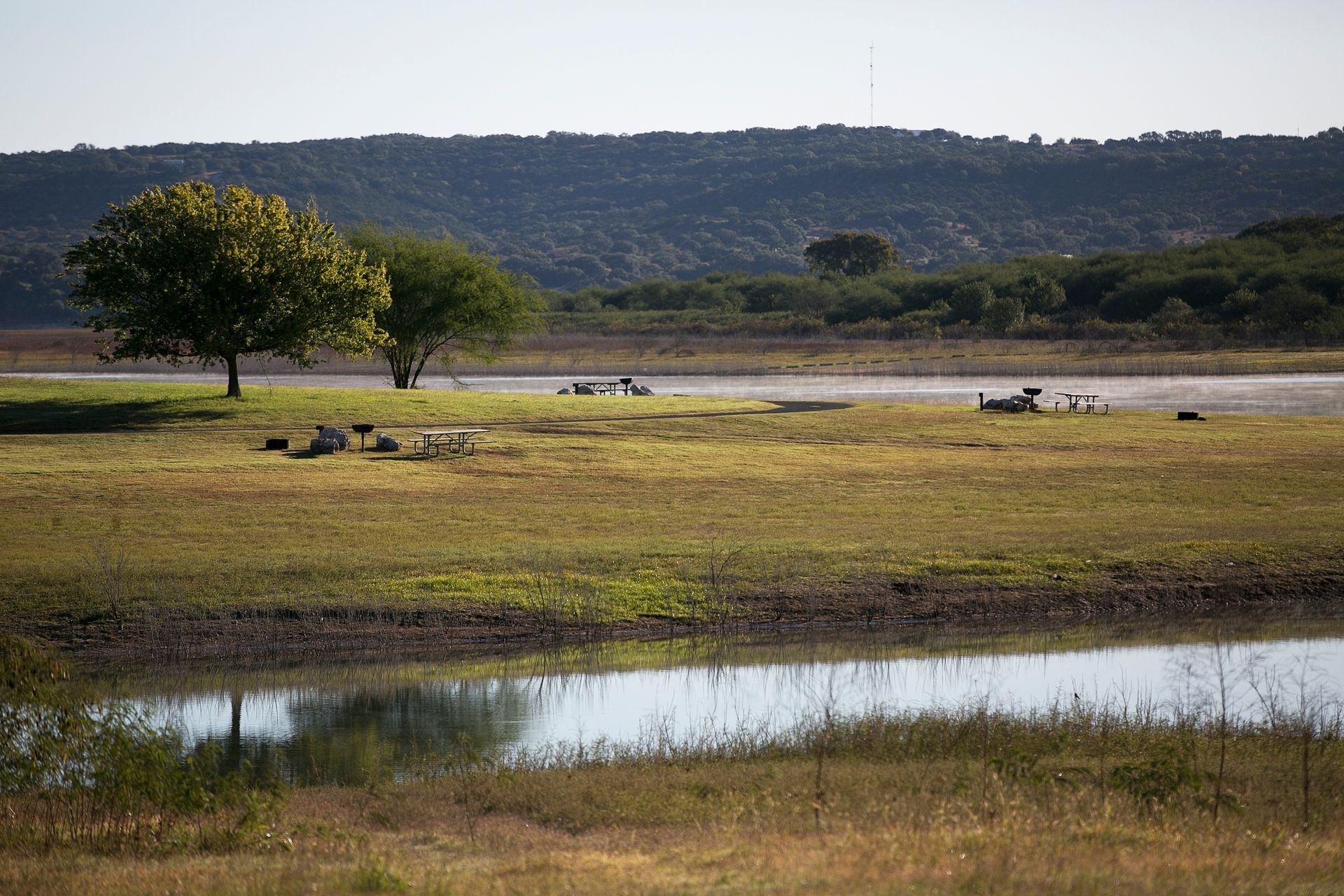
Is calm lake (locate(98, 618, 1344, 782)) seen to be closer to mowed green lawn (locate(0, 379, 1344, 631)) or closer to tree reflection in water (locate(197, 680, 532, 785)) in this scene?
tree reflection in water (locate(197, 680, 532, 785))

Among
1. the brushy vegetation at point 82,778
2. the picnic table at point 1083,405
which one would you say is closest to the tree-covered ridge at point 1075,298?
the picnic table at point 1083,405

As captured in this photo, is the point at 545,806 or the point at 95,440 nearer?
the point at 545,806

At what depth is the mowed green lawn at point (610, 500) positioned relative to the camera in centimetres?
2528

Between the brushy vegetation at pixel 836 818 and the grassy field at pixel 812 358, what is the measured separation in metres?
64.4

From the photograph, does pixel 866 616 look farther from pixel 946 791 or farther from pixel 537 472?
pixel 537 472

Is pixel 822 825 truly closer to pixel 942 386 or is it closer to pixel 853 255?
pixel 942 386

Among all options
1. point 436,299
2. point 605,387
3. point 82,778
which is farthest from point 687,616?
point 436,299


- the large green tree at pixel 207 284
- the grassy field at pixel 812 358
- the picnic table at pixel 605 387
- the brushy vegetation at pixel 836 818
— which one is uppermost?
the large green tree at pixel 207 284

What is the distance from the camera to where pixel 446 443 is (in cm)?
4247

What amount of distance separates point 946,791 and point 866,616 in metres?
12.8

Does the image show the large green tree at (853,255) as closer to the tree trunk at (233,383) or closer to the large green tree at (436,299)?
the large green tree at (436,299)

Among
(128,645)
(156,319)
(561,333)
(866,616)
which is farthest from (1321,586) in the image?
(561,333)

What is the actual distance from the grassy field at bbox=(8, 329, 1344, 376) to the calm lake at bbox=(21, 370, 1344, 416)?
318cm

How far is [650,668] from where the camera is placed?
21.4 metres
